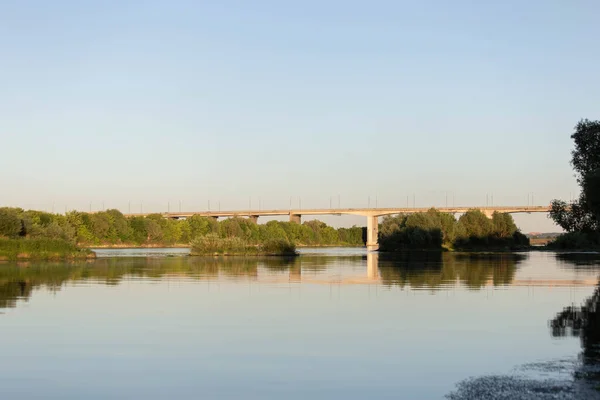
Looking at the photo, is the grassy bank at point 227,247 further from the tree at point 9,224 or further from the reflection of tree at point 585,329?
the reflection of tree at point 585,329

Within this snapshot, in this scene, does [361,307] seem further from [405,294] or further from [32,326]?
[32,326]

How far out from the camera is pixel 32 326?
22.2 metres

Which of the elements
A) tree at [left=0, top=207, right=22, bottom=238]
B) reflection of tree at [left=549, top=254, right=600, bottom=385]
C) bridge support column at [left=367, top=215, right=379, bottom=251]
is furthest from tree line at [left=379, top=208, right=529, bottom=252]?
reflection of tree at [left=549, top=254, right=600, bottom=385]

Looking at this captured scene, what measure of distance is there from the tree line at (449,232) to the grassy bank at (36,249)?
206ft

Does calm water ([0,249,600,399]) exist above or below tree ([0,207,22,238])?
below

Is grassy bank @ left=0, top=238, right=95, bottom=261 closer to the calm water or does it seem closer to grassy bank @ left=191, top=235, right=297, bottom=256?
grassy bank @ left=191, top=235, right=297, bottom=256

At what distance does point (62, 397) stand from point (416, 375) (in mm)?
6570

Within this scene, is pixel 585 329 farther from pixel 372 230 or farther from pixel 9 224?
pixel 372 230

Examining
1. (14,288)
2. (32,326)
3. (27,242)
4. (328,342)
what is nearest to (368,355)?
(328,342)

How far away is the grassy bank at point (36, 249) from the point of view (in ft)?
216

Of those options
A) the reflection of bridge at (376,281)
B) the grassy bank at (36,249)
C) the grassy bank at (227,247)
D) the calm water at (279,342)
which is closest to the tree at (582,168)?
the reflection of bridge at (376,281)

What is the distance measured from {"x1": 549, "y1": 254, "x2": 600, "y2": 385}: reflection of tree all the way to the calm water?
0.20 metres

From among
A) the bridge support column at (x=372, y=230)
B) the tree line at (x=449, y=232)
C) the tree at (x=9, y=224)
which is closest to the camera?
the tree at (x=9, y=224)

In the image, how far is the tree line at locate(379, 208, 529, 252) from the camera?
120 meters
